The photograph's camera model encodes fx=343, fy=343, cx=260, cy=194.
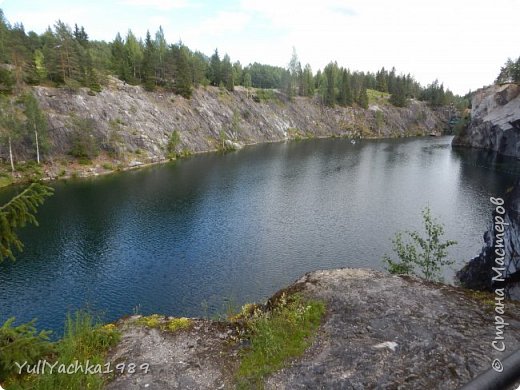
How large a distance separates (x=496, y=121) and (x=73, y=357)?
14789 cm

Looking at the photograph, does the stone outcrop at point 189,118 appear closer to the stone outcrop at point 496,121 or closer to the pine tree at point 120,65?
the pine tree at point 120,65

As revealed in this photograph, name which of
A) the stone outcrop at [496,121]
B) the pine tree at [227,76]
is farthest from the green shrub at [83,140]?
the stone outcrop at [496,121]

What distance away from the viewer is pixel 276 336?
16.8 meters

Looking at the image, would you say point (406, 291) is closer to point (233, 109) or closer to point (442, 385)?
point (442, 385)

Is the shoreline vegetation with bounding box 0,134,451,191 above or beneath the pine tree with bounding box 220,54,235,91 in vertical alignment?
beneath

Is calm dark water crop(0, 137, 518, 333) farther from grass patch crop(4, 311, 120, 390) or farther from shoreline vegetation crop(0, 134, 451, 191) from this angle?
grass patch crop(4, 311, 120, 390)

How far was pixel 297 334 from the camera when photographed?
16969mm

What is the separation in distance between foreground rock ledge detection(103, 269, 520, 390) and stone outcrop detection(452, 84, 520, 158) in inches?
4813

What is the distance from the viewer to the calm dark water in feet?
123

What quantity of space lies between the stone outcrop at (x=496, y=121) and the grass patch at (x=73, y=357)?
134 m

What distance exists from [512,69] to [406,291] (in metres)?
161

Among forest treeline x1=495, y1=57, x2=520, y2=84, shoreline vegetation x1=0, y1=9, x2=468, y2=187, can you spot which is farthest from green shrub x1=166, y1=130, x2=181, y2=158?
forest treeline x1=495, y1=57, x2=520, y2=84

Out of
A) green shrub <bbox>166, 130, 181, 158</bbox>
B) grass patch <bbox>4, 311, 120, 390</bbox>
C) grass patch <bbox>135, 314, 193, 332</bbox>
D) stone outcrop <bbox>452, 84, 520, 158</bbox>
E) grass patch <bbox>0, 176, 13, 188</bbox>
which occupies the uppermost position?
stone outcrop <bbox>452, 84, 520, 158</bbox>

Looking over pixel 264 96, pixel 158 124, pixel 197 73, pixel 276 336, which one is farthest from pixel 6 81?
pixel 264 96
